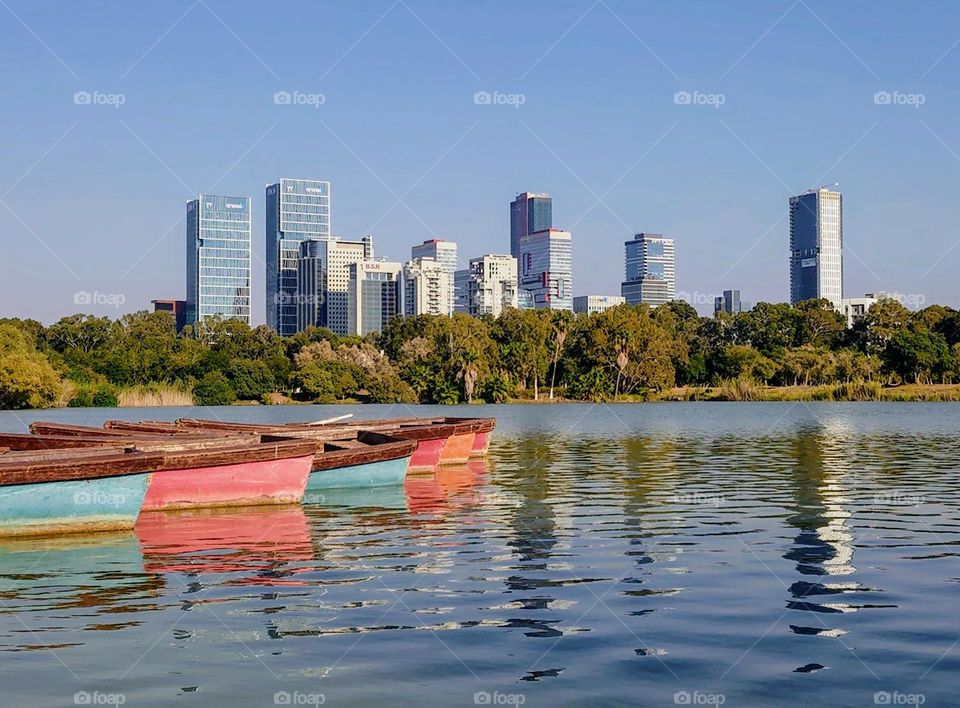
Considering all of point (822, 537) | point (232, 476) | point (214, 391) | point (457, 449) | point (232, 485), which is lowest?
point (822, 537)

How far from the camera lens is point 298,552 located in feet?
51.2

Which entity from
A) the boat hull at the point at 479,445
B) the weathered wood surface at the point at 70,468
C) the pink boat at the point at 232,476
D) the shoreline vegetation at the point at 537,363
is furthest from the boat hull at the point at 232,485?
the shoreline vegetation at the point at 537,363

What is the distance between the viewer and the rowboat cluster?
16.7m

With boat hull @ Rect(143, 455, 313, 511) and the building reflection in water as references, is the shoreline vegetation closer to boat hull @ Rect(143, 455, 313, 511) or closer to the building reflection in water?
the building reflection in water

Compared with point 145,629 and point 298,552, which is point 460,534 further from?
point 145,629

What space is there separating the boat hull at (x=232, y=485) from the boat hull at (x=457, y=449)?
11.1 m

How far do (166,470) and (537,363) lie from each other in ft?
360

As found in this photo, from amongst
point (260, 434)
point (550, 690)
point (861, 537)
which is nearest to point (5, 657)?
point (550, 690)

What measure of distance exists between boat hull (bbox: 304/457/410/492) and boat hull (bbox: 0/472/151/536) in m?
5.91

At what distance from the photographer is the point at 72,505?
1694 cm

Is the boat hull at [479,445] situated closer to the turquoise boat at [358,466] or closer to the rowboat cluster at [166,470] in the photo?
the rowboat cluster at [166,470]

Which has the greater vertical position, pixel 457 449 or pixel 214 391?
pixel 214 391

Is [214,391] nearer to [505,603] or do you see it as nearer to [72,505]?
[72,505]

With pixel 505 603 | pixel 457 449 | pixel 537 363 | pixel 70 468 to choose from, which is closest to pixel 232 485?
pixel 70 468
